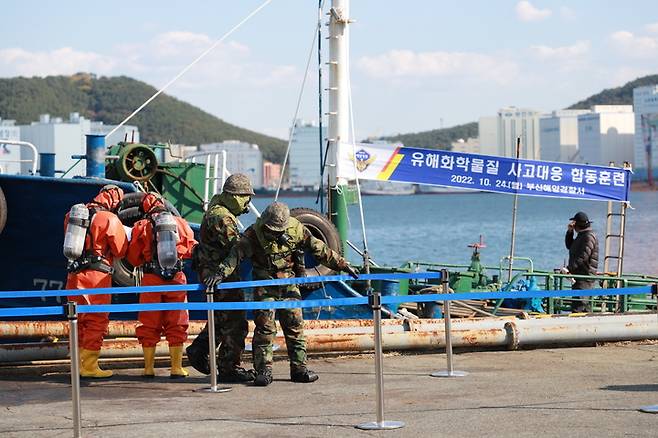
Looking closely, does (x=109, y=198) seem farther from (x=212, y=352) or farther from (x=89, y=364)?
(x=212, y=352)

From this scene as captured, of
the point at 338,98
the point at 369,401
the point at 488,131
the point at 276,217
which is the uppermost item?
the point at 488,131

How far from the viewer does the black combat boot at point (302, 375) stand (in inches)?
384

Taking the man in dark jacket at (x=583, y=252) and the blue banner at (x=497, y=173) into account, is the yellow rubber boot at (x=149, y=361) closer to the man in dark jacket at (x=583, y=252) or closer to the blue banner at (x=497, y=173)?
the blue banner at (x=497, y=173)

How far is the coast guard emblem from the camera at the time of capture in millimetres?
14531

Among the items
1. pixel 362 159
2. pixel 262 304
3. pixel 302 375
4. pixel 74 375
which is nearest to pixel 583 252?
pixel 362 159

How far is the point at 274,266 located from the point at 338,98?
5.47 m

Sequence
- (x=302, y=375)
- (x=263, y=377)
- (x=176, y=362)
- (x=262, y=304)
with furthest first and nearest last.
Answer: (x=176, y=362), (x=302, y=375), (x=263, y=377), (x=262, y=304)

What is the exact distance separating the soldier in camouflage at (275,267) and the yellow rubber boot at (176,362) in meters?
0.81

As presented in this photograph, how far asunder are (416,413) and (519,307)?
890 centimetres

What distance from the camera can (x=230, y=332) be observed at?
9.90 metres

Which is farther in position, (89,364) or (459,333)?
Answer: (459,333)

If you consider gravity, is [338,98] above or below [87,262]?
above

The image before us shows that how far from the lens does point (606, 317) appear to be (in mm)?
11945

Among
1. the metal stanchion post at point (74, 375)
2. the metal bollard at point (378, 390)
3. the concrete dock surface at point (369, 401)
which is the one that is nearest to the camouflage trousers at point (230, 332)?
the concrete dock surface at point (369, 401)
